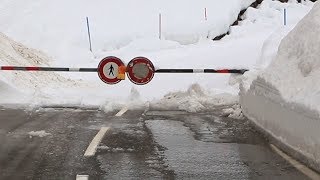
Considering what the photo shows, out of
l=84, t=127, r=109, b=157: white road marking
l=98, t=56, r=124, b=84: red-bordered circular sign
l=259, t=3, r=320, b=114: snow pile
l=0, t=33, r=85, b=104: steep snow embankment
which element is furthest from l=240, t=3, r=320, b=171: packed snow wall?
l=0, t=33, r=85, b=104: steep snow embankment

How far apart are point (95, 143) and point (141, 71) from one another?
4.50 meters

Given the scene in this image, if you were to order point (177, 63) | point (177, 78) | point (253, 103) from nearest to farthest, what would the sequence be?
point (253, 103) < point (177, 78) < point (177, 63)

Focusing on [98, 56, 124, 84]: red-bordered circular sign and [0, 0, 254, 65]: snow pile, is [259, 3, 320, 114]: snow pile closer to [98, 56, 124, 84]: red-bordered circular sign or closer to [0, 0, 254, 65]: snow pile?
[98, 56, 124, 84]: red-bordered circular sign

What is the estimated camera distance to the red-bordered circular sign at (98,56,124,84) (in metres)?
13.0

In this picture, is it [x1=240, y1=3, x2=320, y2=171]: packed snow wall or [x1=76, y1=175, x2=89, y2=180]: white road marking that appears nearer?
[x1=76, y1=175, x2=89, y2=180]: white road marking

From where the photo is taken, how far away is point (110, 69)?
514 inches

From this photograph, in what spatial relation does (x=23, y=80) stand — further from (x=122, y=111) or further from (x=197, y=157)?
(x=197, y=157)

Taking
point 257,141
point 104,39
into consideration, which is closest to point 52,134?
point 257,141

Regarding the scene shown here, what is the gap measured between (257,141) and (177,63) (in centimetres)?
1441

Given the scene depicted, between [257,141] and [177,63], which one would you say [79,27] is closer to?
[177,63]

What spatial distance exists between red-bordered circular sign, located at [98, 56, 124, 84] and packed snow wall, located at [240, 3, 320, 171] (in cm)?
361

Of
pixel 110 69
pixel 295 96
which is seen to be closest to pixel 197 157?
pixel 295 96

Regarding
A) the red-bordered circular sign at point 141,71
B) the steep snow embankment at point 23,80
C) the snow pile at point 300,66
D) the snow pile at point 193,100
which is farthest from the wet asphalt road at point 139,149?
the steep snow embankment at point 23,80

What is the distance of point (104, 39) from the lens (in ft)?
105
